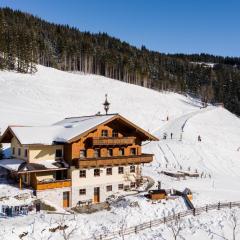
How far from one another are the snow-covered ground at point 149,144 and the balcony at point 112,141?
6293 mm

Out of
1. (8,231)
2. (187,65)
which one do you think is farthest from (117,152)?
(187,65)

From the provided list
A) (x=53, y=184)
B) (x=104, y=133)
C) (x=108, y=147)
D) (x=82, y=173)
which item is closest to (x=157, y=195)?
(x=108, y=147)

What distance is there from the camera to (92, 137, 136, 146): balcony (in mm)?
37844

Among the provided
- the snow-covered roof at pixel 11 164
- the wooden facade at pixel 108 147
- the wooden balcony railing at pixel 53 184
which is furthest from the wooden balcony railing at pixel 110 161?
the snow-covered roof at pixel 11 164

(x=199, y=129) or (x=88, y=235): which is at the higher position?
(x=199, y=129)

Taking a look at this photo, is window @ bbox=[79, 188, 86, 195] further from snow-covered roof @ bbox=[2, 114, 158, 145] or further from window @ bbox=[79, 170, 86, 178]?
snow-covered roof @ bbox=[2, 114, 158, 145]

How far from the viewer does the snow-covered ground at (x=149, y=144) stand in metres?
30.1

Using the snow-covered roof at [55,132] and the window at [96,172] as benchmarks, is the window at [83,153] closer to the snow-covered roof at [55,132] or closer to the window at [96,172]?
the window at [96,172]

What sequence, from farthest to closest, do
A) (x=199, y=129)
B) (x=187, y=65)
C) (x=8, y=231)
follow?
(x=187, y=65)
(x=199, y=129)
(x=8, y=231)

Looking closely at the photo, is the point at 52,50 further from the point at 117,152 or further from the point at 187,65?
the point at 117,152

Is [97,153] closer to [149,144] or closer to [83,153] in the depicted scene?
[83,153]

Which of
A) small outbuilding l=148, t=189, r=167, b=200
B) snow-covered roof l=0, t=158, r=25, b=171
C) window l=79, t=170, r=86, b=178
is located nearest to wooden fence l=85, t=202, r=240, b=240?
small outbuilding l=148, t=189, r=167, b=200

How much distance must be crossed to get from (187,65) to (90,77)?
82106 mm

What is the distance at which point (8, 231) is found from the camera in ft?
83.4
